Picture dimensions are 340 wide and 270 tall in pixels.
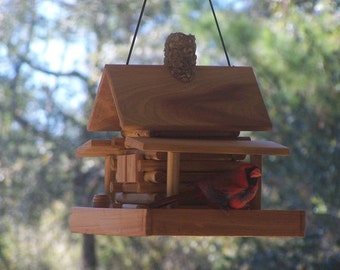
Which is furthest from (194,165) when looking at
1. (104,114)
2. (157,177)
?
(104,114)

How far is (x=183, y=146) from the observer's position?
2695 mm

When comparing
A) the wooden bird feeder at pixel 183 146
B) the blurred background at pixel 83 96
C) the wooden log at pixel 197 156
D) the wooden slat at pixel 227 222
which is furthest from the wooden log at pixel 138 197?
the blurred background at pixel 83 96

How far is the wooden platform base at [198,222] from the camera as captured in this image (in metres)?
2.62

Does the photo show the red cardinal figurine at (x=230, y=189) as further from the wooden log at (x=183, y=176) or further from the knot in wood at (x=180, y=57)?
the knot in wood at (x=180, y=57)

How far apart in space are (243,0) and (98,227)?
8.09 metres

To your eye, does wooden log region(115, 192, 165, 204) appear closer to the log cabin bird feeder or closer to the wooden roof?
the log cabin bird feeder

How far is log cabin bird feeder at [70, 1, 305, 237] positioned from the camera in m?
2.72

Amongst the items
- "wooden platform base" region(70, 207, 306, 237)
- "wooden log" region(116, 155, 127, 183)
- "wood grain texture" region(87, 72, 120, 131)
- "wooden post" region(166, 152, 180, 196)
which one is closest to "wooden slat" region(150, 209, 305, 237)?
"wooden platform base" region(70, 207, 306, 237)

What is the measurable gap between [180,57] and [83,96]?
19.5 ft

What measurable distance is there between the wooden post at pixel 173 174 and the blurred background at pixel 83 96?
4639 millimetres

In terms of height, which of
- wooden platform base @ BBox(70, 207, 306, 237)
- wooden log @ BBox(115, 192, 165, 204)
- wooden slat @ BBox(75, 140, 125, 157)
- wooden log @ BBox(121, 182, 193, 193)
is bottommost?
wooden platform base @ BBox(70, 207, 306, 237)

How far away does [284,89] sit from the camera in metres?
8.33

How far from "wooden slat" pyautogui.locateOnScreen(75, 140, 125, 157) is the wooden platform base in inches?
13.2

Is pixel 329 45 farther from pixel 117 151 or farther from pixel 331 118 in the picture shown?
pixel 117 151
